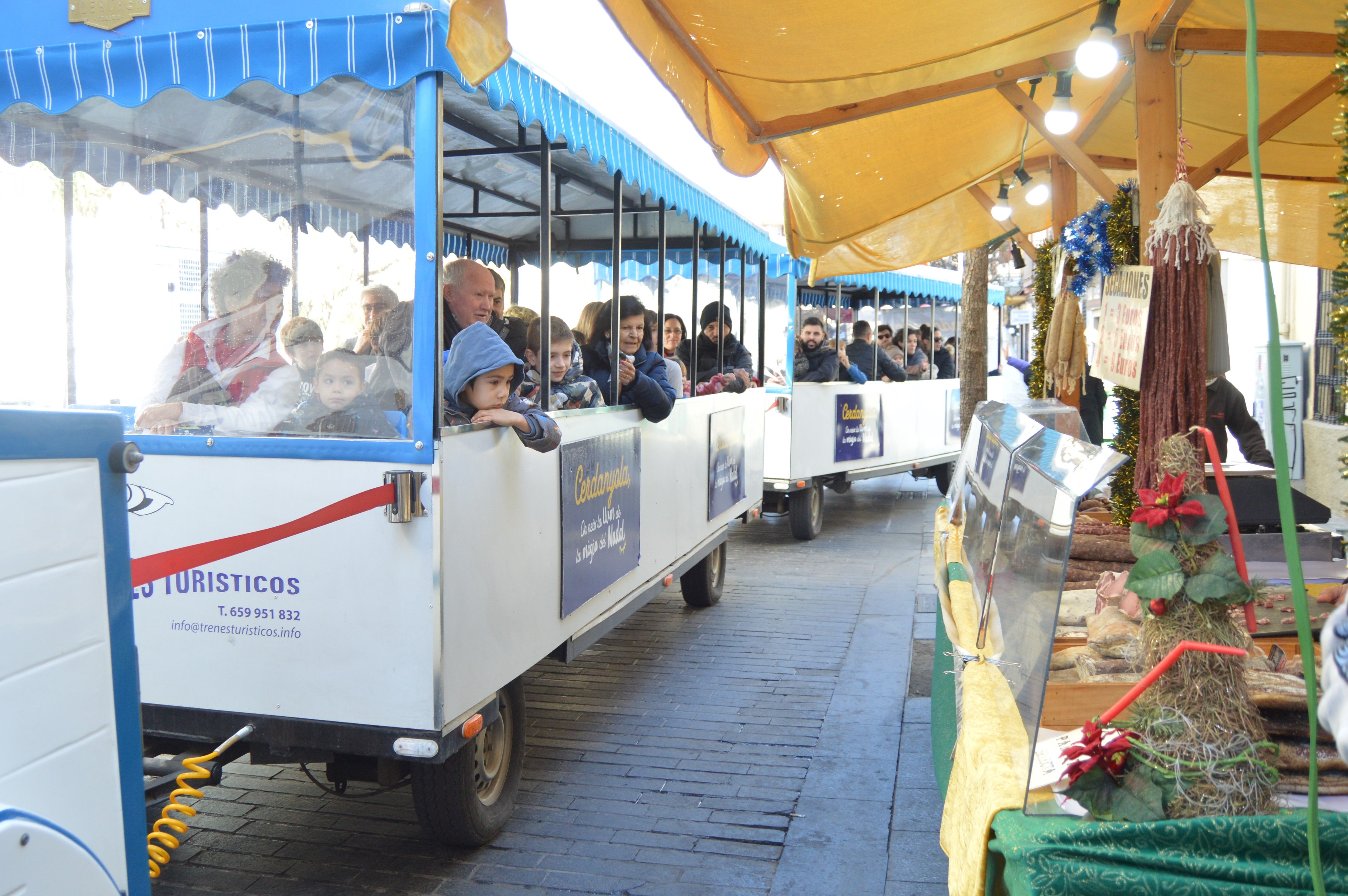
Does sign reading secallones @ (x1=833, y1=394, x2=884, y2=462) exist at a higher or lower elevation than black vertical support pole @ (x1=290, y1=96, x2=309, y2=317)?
lower

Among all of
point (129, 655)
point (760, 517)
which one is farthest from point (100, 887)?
point (760, 517)

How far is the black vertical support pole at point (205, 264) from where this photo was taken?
3484 millimetres

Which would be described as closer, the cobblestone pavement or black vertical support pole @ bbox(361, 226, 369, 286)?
black vertical support pole @ bbox(361, 226, 369, 286)

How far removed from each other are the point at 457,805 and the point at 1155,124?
3.62m

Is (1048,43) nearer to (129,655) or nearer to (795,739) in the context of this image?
(795,739)

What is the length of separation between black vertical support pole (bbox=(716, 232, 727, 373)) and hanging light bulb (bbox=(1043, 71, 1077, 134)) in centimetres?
314

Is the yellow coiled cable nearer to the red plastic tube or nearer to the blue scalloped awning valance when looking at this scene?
the blue scalloped awning valance

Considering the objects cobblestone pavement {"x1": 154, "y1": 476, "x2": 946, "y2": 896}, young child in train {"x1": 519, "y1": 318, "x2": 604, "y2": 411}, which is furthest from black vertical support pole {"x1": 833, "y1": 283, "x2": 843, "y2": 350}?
young child in train {"x1": 519, "y1": 318, "x2": 604, "y2": 411}

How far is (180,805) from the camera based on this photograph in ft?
8.82

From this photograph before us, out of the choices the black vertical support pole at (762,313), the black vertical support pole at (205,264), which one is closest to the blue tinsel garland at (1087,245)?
the black vertical support pole at (205,264)

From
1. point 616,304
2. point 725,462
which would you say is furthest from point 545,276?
point 725,462

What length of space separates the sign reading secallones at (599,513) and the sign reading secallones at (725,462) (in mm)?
1643

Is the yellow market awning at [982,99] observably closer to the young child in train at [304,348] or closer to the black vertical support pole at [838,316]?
the young child in train at [304,348]

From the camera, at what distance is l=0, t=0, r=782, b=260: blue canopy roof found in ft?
10.0
